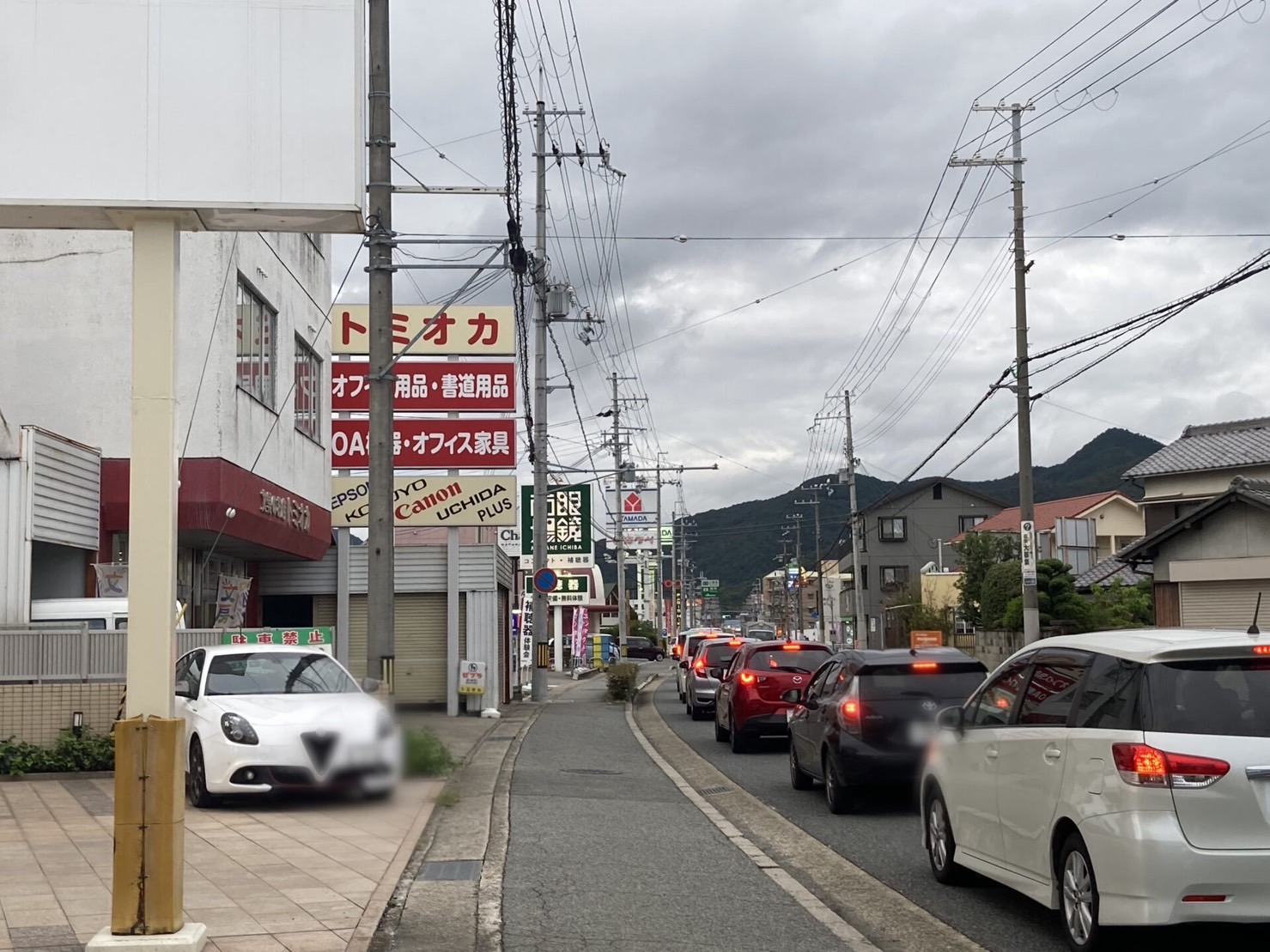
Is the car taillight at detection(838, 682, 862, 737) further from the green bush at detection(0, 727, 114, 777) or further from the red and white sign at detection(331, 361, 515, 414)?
the red and white sign at detection(331, 361, 515, 414)

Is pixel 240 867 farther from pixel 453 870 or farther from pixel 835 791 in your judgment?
pixel 835 791

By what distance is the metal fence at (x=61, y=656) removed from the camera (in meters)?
15.7

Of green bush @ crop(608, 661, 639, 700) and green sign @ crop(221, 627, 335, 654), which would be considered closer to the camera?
green sign @ crop(221, 627, 335, 654)

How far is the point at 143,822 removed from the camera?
21.3 feet

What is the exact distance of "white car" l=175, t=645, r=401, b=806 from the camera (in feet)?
36.4

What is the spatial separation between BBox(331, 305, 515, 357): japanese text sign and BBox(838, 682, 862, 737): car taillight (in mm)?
15087

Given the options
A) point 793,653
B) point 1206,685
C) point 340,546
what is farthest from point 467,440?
point 1206,685

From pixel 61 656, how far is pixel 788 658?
9335 millimetres

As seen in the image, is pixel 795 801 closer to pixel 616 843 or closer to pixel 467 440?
pixel 616 843

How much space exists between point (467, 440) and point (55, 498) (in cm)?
921

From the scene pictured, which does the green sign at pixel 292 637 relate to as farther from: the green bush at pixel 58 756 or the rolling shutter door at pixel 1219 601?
the rolling shutter door at pixel 1219 601

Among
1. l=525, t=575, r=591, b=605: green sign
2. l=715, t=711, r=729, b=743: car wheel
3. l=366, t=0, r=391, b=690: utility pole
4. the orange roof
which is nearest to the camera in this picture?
l=366, t=0, r=391, b=690: utility pole

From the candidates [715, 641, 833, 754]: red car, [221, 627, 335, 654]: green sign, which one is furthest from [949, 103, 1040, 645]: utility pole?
[221, 627, 335, 654]: green sign

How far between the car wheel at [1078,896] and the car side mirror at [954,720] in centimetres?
177
